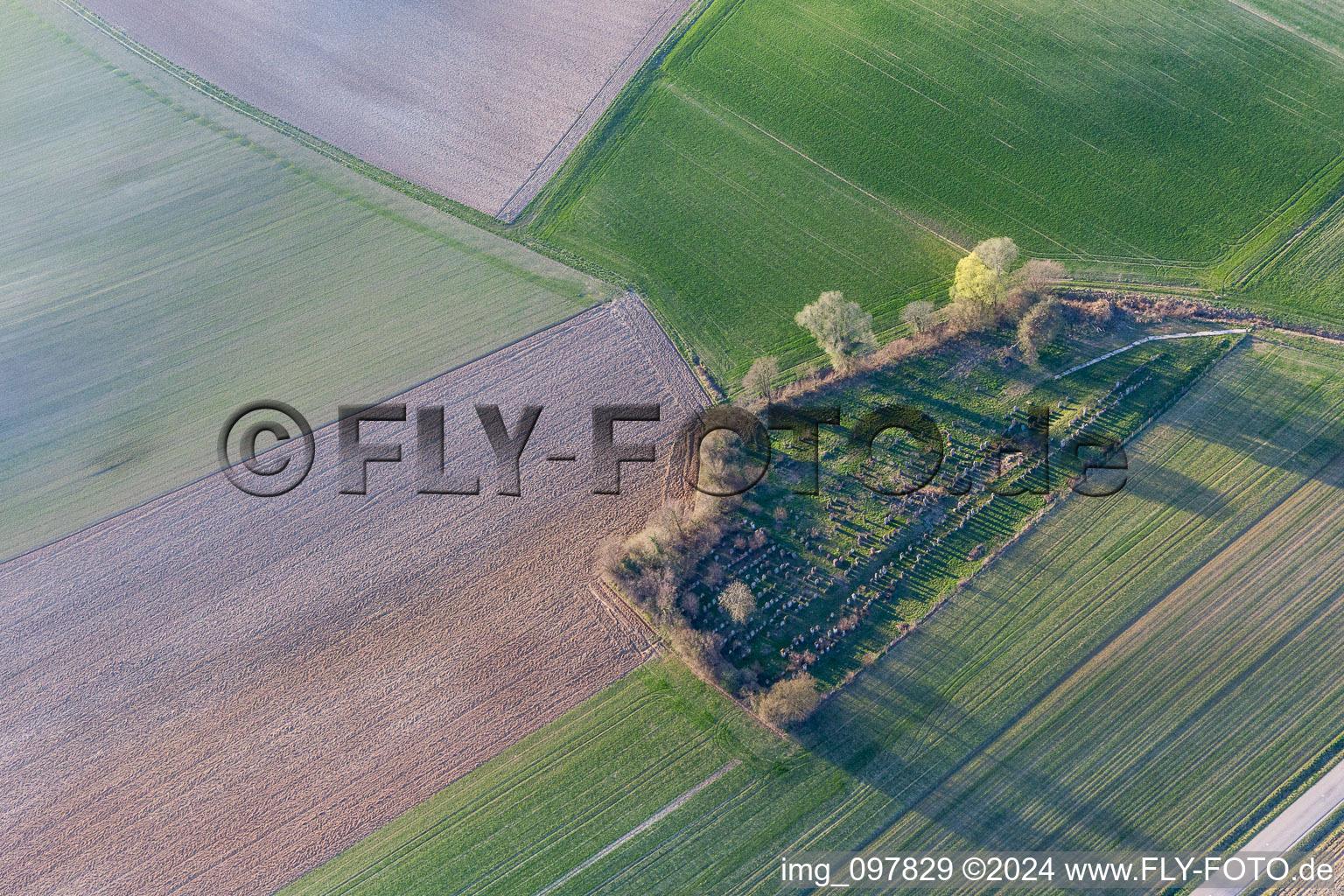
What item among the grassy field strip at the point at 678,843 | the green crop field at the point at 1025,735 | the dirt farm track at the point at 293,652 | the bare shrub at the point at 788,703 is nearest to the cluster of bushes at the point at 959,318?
the dirt farm track at the point at 293,652

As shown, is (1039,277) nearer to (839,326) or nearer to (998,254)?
(998,254)

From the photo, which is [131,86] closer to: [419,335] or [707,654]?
[419,335]

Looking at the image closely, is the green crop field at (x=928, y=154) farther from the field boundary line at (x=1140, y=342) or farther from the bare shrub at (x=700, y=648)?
the bare shrub at (x=700, y=648)

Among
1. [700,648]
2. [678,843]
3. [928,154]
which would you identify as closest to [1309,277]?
[928,154]

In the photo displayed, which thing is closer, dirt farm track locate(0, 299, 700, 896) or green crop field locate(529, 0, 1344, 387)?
dirt farm track locate(0, 299, 700, 896)

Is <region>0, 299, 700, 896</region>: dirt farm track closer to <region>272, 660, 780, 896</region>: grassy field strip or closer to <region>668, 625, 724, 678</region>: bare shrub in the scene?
<region>272, 660, 780, 896</region>: grassy field strip

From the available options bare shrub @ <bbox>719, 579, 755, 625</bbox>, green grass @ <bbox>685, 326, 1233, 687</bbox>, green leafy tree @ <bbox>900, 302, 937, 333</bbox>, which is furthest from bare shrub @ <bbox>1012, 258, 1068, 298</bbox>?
bare shrub @ <bbox>719, 579, 755, 625</bbox>

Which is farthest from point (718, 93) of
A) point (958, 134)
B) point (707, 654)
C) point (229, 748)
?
point (229, 748)

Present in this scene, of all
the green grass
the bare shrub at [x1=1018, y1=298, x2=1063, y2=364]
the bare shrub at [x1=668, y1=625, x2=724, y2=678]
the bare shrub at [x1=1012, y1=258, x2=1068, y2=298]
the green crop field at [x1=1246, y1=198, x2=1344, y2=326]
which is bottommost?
the bare shrub at [x1=668, y1=625, x2=724, y2=678]
